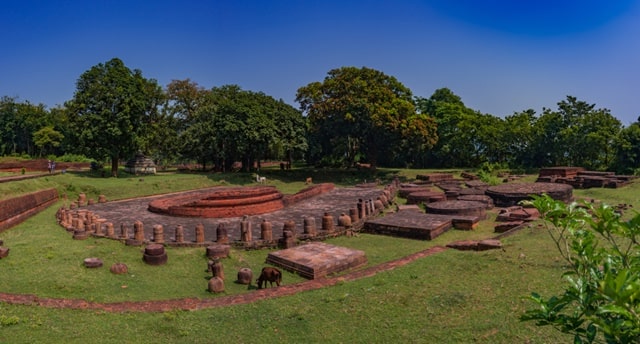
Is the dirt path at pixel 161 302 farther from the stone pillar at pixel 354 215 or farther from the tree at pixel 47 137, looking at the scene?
the tree at pixel 47 137

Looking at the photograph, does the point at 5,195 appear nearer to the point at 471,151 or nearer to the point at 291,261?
the point at 291,261

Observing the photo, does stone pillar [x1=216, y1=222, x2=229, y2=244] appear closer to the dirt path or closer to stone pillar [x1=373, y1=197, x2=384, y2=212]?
the dirt path

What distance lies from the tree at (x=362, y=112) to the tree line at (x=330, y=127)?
0.29 ft

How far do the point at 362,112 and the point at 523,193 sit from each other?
1680 cm

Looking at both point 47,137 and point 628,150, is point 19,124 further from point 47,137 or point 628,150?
point 628,150

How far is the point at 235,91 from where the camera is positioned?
40.6m

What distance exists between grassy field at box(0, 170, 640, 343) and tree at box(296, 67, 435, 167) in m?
21.5

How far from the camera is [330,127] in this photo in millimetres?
35625

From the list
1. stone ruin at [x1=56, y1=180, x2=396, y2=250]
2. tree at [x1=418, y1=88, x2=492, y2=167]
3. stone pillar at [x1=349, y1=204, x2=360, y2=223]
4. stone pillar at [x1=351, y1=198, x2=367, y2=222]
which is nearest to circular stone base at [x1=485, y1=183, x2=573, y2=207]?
stone ruin at [x1=56, y1=180, x2=396, y2=250]

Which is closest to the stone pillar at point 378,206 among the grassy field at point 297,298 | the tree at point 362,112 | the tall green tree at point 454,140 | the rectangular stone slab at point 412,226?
the rectangular stone slab at point 412,226

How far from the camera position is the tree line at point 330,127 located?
30.5 m

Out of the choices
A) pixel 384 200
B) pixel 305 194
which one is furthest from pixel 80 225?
pixel 384 200

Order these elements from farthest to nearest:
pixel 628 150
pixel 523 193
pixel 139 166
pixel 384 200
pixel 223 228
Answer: pixel 139 166 < pixel 628 150 < pixel 384 200 < pixel 523 193 < pixel 223 228

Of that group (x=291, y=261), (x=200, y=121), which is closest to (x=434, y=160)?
(x=200, y=121)
